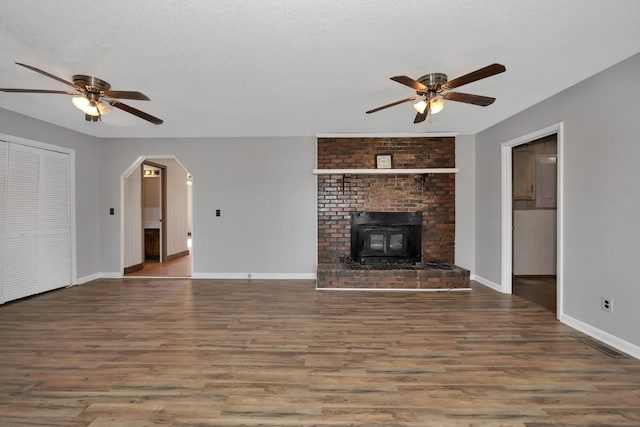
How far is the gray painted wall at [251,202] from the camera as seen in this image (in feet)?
16.9

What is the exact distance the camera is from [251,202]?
5.18 m

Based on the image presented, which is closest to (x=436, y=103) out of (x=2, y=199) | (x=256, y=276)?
(x=256, y=276)

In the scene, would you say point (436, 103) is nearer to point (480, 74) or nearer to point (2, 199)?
point (480, 74)

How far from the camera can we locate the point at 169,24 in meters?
2.03

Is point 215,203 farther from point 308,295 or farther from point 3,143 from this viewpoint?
point 3,143

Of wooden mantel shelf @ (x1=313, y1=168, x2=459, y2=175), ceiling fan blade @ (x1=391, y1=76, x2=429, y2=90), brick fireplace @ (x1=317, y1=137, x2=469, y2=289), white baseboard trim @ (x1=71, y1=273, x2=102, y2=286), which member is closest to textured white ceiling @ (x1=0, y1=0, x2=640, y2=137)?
ceiling fan blade @ (x1=391, y1=76, x2=429, y2=90)

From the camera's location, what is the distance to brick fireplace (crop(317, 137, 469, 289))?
505 cm

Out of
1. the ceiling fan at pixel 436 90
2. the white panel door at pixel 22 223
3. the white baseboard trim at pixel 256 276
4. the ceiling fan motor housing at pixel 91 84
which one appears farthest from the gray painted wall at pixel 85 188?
the ceiling fan at pixel 436 90

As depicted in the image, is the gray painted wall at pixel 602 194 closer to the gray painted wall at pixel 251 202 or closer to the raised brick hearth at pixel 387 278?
the raised brick hearth at pixel 387 278

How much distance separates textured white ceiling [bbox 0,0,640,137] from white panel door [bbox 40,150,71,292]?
1042 millimetres

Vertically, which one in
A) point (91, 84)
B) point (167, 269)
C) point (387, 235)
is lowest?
point (167, 269)

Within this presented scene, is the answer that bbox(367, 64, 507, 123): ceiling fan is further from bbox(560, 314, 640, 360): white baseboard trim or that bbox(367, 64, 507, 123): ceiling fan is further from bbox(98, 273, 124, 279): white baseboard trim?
bbox(98, 273, 124, 279): white baseboard trim

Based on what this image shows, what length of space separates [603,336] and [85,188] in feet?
22.5

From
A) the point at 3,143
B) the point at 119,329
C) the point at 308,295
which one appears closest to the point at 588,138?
the point at 308,295
